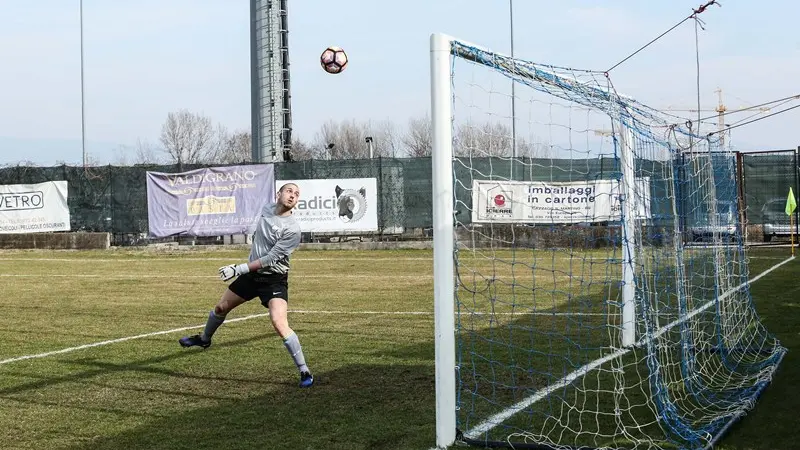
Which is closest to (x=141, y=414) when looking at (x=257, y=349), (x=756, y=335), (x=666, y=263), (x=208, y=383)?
(x=208, y=383)

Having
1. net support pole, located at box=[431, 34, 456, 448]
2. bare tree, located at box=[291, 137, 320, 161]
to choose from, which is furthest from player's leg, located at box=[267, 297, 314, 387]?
bare tree, located at box=[291, 137, 320, 161]

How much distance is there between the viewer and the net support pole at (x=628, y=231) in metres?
7.93

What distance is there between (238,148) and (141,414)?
75235mm

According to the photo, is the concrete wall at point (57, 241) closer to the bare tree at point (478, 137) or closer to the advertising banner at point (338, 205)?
the advertising banner at point (338, 205)

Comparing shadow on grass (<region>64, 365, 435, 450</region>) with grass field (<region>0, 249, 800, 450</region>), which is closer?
shadow on grass (<region>64, 365, 435, 450</region>)

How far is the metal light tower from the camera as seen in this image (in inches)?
1302

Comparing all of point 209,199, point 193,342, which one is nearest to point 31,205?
point 209,199

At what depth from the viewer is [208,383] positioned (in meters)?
8.80

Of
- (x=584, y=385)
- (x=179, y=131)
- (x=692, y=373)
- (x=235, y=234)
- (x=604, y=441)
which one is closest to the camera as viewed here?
(x=604, y=441)

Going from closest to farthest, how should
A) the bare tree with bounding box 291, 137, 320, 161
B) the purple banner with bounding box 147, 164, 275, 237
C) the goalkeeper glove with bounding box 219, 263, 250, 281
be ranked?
the goalkeeper glove with bounding box 219, 263, 250, 281
the purple banner with bounding box 147, 164, 275, 237
the bare tree with bounding box 291, 137, 320, 161

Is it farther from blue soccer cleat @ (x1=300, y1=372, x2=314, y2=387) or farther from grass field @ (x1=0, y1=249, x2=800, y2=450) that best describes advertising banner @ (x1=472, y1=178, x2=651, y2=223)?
blue soccer cleat @ (x1=300, y1=372, x2=314, y2=387)

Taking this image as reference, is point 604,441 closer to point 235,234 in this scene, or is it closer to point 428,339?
point 428,339

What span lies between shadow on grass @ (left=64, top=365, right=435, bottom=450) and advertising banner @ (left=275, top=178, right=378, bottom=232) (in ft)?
68.9

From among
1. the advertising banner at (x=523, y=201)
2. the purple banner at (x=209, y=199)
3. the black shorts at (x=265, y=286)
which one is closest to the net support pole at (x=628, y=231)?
the black shorts at (x=265, y=286)
